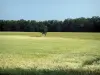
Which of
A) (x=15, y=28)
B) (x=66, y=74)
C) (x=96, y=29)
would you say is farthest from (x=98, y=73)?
(x=15, y=28)

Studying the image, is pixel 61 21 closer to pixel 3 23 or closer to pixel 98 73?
pixel 3 23

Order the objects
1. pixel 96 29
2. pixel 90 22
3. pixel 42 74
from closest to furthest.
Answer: pixel 42 74, pixel 96 29, pixel 90 22

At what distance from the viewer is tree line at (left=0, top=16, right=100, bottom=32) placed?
11356cm

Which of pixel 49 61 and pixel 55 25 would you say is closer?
pixel 49 61

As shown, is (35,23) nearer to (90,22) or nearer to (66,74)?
(90,22)

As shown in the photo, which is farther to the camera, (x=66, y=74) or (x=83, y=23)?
(x=83, y=23)

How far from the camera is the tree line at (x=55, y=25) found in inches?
4471

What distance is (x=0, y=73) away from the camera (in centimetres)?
1367

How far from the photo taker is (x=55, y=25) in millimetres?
120625

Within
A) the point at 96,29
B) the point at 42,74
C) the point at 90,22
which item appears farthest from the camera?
the point at 90,22

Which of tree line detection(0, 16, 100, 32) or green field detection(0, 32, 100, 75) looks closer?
green field detection(0, 32, 100, 75)

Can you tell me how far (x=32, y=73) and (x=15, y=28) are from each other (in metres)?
113

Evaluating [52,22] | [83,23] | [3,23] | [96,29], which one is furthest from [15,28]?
[96,29]

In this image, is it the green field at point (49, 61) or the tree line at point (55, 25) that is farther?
the tree line at point (55, 25)
